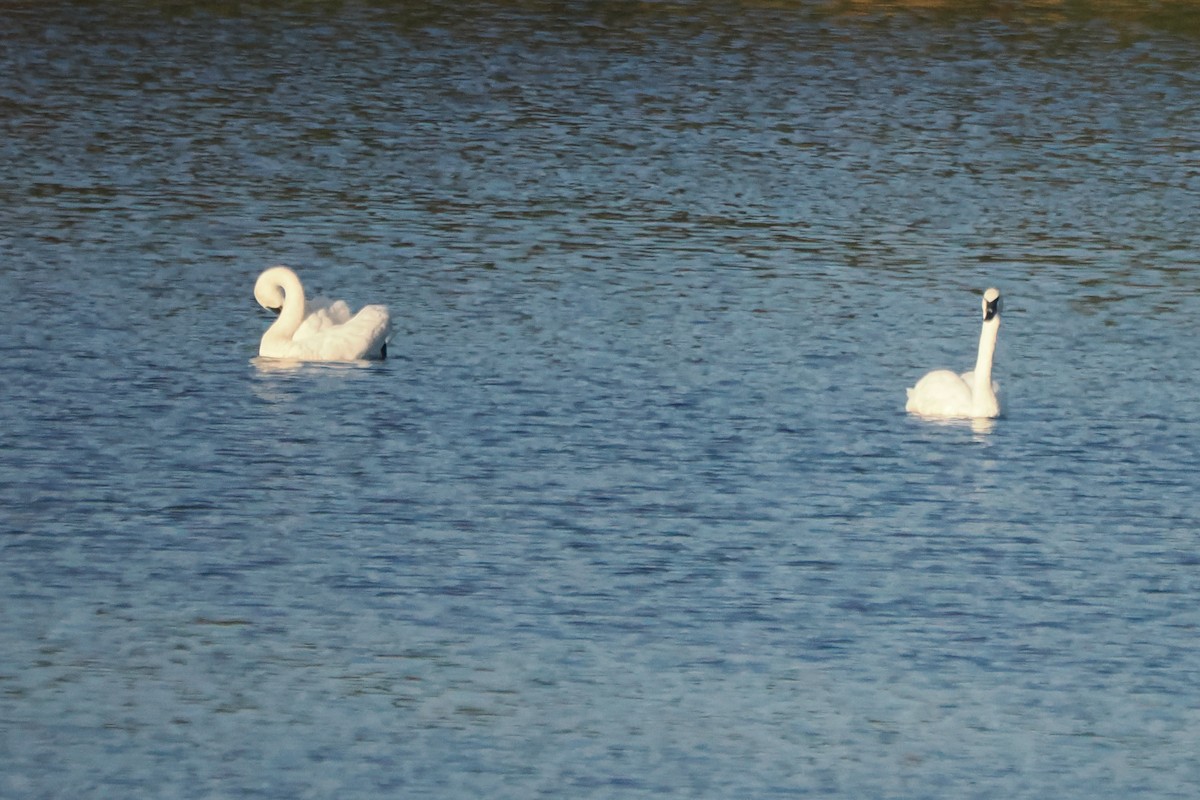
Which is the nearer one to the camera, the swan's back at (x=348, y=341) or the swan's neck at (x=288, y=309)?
the swan's back at (x=348, y=341)

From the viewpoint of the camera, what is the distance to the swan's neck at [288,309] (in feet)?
63.4

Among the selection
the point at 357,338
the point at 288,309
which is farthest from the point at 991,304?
the point at 288,309

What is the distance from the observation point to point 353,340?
1888cm

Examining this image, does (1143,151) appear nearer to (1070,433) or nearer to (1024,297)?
(1024,297)

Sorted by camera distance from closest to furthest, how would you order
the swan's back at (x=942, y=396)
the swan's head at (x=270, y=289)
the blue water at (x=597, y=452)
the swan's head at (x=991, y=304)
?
the blue water at (x=597, y=452) < the swan's back at (x=942, y=396) < the swan's head at (x=991, y=304) < the swan's head at (x=270, y=289)

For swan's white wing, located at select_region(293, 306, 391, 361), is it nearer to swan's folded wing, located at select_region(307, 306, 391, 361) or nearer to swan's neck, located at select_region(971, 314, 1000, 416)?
swan's folded wing, located at select_region(307, 306, 391, 361)

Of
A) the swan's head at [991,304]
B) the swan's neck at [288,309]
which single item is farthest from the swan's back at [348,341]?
the swan's head at [991,304]

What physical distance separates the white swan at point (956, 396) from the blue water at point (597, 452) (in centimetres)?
21

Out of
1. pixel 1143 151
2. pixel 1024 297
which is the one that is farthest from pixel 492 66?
pixel 1024 297

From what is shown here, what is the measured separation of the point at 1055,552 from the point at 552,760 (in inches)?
174

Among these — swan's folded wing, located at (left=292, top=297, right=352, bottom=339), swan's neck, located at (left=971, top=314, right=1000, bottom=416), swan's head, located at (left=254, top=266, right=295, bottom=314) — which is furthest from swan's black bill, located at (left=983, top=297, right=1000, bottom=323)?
swan's head, located at (left=254, top=266, right=295, bottom=314)

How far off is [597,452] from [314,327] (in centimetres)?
398

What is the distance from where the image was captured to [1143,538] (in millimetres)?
14391

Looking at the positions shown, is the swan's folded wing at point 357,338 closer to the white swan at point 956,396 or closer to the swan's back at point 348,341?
the swan's back at point 348,341
